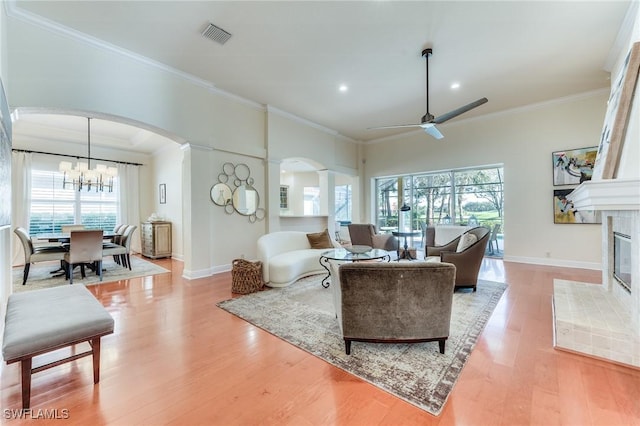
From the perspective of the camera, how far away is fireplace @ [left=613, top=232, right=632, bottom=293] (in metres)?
2.53

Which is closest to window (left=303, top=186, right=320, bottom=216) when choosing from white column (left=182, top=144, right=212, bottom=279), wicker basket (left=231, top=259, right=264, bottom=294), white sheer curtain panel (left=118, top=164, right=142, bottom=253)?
white sheer curtain panel (left=118, top=164, right=142, bottom=253)

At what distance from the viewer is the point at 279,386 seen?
5.84ft

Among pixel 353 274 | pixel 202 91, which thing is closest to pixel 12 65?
pixel 202 91

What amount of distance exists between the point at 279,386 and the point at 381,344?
97 cm

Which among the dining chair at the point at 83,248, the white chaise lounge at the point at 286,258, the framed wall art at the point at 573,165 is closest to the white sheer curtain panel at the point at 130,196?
the dining chair at the point at 83,248

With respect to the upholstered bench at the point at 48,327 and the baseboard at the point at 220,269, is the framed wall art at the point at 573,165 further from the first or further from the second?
the upholstered bench at the point at 48,327

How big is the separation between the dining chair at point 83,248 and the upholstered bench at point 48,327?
2.61 m

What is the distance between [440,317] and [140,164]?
8557mm

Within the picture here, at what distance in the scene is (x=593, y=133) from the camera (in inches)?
195

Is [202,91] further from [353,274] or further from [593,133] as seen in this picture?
[593,133]

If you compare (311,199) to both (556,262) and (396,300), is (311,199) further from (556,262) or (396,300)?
(396,300)

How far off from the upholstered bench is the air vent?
3186 mm

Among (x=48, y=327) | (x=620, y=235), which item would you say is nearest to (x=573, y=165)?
(x=620, y=235)

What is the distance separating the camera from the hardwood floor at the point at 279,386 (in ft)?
4.96
